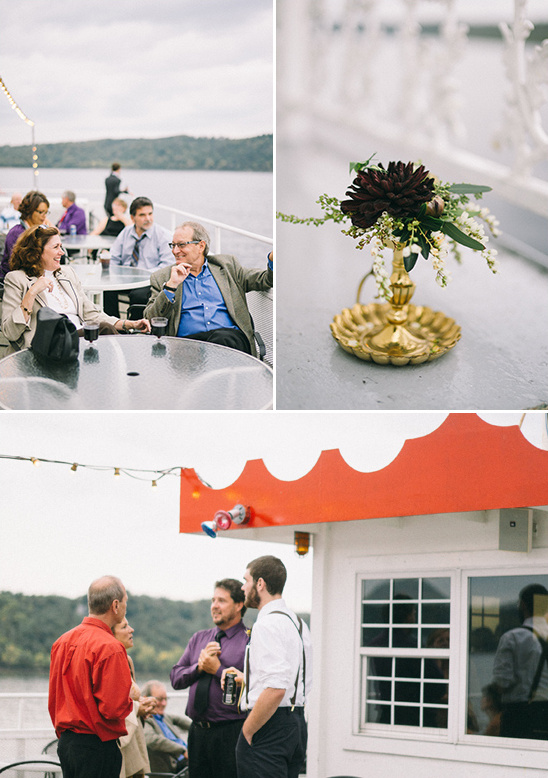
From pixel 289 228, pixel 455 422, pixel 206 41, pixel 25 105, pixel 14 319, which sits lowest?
pixel 455 422

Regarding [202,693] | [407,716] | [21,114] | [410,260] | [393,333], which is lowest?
[407,716]

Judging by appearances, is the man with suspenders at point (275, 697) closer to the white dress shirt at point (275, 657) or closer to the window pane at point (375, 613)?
the white dress shirt at point (275, 657)

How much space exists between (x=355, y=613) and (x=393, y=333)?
2.74m

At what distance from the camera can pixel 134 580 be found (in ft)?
115

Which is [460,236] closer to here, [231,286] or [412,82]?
[231,286]

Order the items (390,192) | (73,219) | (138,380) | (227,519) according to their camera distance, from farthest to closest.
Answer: (73,219) < (227,519) < (138,380) < (390,192)

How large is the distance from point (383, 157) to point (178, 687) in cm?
309

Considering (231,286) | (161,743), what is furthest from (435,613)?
(231,286)

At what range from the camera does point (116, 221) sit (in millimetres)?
6922

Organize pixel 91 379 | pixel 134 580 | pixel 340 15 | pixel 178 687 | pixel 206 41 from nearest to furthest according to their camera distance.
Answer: pixel 91 379 < pixel 178 687 < pixel 340 15 < pixel 206 41 < pixel 134 580

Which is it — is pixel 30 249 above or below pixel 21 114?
below

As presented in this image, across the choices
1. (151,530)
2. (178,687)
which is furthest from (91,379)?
(151,530)

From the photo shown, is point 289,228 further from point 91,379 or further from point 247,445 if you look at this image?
point 247,445

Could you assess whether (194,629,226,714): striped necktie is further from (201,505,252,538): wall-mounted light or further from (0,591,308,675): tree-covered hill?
(0,591,308,675): tree-covered hill
